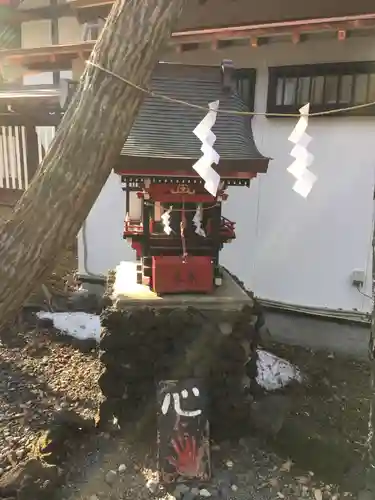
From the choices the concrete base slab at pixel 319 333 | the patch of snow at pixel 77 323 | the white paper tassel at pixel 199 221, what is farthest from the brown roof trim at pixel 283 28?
the patch of snow at pixel 77 323

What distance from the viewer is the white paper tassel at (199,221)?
455 centimetres

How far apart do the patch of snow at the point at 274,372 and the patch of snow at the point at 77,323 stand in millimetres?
2472

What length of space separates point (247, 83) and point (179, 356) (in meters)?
3.89

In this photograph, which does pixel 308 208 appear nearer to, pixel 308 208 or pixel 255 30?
pixel 308 208

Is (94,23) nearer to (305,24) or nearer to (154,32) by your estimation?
(305,24)

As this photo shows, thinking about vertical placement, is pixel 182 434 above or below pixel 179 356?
below

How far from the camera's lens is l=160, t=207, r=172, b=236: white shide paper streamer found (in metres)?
4.54

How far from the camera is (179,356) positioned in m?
4.45

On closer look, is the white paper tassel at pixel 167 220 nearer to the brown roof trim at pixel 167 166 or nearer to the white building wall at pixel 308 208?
the brown roof trim at pixel 167 166

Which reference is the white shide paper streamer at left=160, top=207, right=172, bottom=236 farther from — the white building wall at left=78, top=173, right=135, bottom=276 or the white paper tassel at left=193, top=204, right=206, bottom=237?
the white building wall at left=78, top=173, right=135, bottom=276

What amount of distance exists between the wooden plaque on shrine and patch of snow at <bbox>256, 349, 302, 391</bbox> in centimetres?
146

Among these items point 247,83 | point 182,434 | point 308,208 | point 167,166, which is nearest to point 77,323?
point 182,434

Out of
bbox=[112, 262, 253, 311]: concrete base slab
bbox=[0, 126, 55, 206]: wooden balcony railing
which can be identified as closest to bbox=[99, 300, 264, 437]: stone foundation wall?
bbox=[112, 262, 253, 311]: concrete base slab

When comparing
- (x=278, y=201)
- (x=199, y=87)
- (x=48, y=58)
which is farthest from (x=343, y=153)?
(x=48, y=58)
